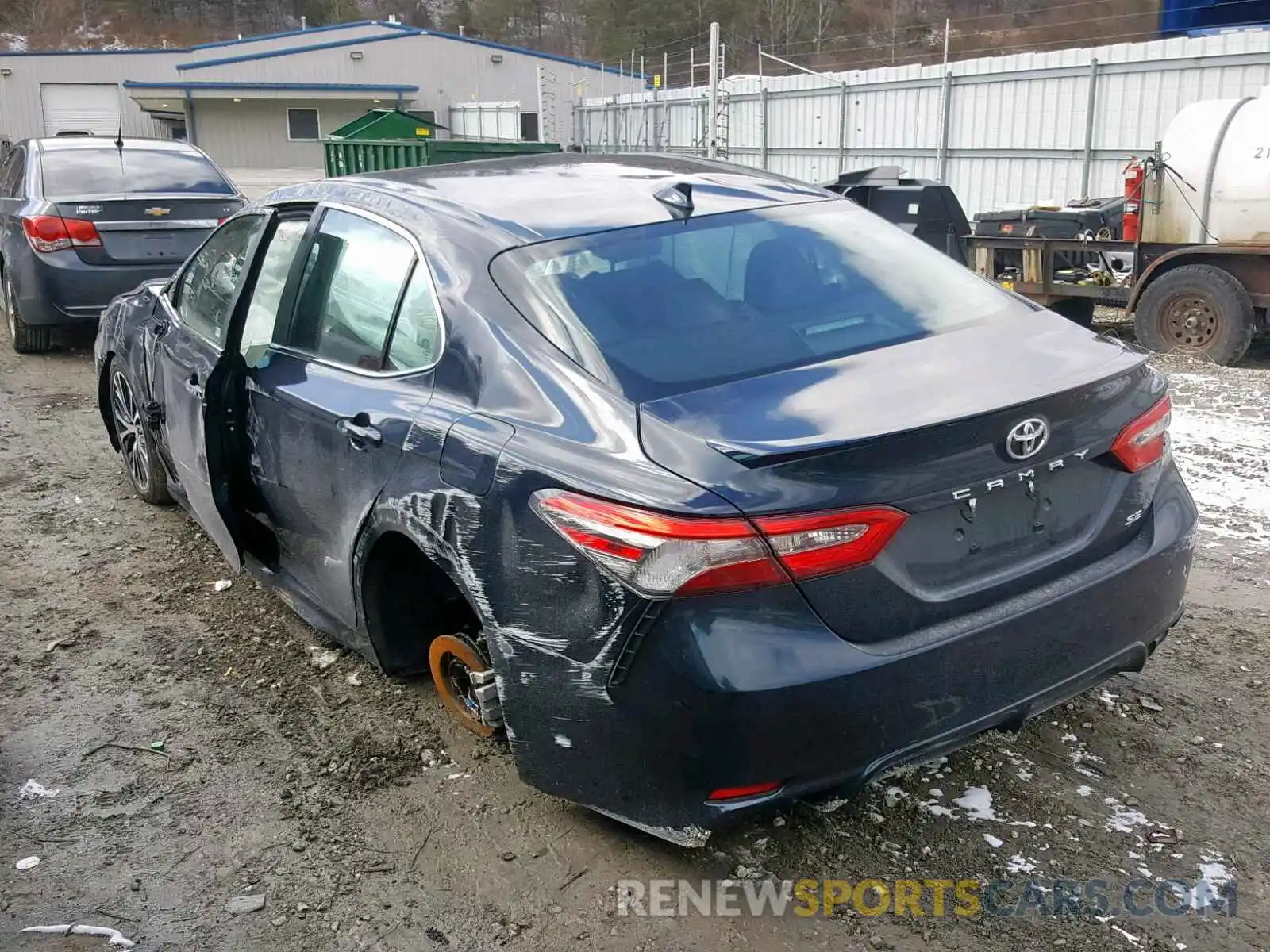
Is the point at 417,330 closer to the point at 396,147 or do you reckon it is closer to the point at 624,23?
the point at 396,147

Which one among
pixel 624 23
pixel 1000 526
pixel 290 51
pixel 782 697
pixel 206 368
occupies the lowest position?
pixel 782 697

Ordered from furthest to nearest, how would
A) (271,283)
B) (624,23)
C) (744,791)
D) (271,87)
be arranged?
1. (624,23)
2. (271,87)
3. (271,283)
4. (744,791)

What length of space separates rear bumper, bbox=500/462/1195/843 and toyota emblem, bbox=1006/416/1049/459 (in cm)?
34

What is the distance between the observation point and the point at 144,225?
29.1 feet

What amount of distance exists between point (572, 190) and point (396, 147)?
55.3 ft

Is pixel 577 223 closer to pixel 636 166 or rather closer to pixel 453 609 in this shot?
pixel 636 166

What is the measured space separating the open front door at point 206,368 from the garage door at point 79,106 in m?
43.7

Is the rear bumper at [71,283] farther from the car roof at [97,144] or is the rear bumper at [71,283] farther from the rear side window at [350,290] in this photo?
the rear side window at [350,290]

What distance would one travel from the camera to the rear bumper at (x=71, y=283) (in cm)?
872

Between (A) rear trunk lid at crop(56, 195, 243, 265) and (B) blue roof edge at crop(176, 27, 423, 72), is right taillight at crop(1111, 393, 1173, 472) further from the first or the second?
(B) blue roof edge at crop(176, 27, 423, 72)

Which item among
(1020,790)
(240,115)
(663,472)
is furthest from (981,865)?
(240,115)

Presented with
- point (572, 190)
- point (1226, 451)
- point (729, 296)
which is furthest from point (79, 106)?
point (729, 296)

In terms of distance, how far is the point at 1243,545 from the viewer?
16.3 ft

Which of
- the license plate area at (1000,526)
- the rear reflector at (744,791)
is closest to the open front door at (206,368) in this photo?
the rear reflector at (744,791)
